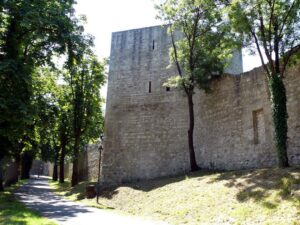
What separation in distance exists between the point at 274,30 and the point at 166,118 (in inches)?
344

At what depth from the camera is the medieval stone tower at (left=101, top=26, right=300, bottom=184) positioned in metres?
14.5

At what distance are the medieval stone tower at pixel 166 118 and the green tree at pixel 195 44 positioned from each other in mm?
798

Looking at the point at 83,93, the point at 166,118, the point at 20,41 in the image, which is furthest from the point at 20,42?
the point at 83,93

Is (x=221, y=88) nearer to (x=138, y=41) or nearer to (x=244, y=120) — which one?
(x=244, y=120)

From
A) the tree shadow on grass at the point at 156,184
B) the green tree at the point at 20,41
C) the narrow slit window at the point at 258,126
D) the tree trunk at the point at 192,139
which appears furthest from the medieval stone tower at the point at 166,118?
the green tree at the point at 20,41

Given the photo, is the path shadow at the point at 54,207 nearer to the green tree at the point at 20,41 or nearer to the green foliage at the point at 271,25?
the green tree at the point at 20,41

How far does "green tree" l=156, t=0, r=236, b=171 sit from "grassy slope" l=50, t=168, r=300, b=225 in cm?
398

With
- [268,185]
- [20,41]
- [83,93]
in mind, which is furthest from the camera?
[83,93]

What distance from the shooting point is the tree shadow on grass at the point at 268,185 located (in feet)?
27.5

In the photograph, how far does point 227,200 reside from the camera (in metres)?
9.66

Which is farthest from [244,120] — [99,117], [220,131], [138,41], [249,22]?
[99,117]

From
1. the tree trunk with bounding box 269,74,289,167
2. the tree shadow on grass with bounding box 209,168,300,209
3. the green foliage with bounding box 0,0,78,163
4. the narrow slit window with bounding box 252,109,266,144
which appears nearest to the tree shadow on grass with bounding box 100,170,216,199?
the narrow slit window with bounding box 252,109,266,144

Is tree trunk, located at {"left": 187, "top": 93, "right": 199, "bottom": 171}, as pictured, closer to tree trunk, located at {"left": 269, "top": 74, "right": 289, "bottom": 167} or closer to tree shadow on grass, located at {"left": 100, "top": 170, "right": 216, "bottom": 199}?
tree shadow on grass, located at {"left": 100, "top": 170, "right": 216, "bottom": 199}

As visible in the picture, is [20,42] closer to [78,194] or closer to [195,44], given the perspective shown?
[195,44]
